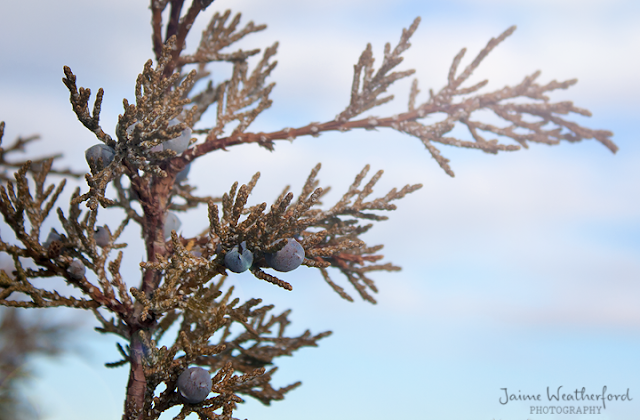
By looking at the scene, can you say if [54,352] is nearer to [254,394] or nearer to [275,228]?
[254,394]

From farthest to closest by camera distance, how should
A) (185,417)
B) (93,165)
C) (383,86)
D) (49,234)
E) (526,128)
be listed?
(526,128) < (383,86) < (49,234) < (185,417) < (93,165)

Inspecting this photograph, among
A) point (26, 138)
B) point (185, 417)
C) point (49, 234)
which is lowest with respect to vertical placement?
point (185, 417)

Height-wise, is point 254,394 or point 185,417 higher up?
point 254,394


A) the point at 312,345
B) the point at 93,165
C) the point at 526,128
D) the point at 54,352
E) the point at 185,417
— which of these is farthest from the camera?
the point at 54,352

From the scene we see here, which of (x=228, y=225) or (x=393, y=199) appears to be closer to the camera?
(x=228, y=225)

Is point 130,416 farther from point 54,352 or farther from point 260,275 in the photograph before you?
point 54,352

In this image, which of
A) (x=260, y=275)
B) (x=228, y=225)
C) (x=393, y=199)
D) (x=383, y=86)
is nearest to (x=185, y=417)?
(x=260, y=275)

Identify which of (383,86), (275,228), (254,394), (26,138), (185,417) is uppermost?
(26,138)

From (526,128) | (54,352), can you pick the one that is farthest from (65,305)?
(54,352)

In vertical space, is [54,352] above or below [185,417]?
above
